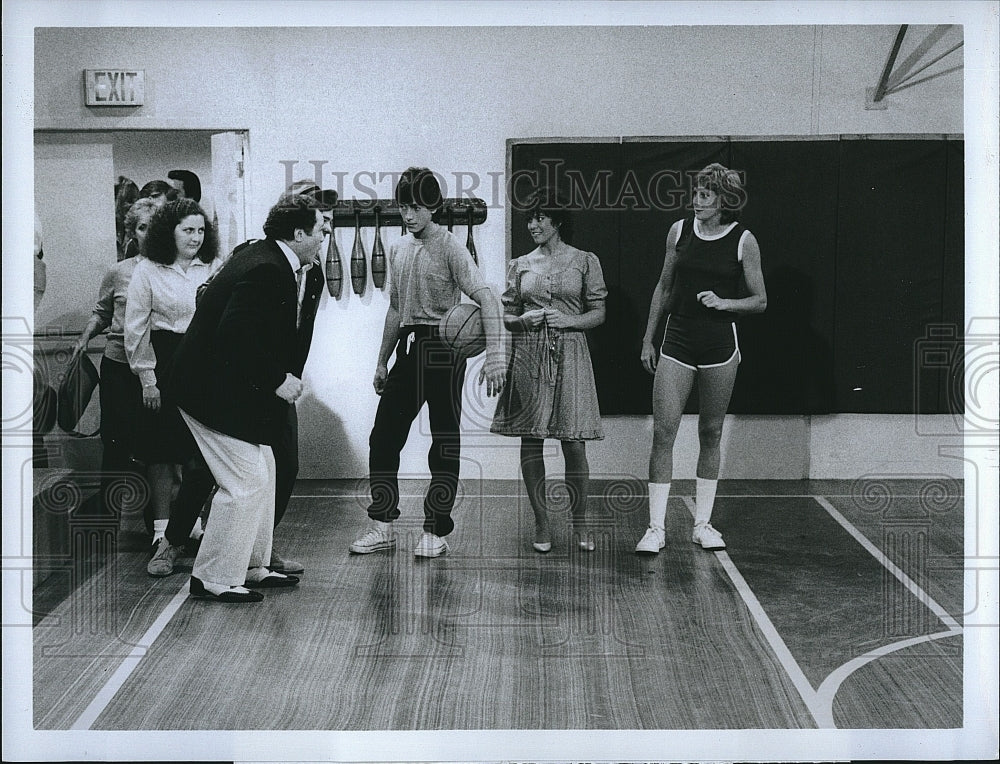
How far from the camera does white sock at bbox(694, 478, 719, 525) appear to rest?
3709 millimetres

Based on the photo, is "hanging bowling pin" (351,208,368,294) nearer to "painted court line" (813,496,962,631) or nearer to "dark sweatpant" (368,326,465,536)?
"dark sweatpant" (368,326,465,536)

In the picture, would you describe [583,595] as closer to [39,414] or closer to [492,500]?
[492,500]

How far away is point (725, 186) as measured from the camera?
362 cm

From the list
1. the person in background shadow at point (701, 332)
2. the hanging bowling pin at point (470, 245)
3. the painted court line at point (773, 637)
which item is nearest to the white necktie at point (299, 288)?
the hanging bowling pin at point (470, 245)

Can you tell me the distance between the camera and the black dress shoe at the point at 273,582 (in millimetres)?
3645

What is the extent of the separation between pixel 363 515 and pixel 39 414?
3.11 feet

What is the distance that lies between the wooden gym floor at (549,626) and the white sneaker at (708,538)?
1.0 inches

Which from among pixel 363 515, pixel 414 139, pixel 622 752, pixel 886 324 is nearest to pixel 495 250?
pixel 414 139

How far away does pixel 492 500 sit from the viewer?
3.61m

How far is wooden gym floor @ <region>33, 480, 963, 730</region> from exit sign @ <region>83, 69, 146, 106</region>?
1.18m

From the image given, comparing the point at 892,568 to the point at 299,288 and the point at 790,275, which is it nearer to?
the point at 790,275

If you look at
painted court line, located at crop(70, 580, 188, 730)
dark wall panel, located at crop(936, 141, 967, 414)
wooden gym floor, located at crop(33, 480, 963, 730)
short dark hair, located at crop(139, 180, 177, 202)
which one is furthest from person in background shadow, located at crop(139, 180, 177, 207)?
dark wall panel, located at crop(936, 141, 967, 414)

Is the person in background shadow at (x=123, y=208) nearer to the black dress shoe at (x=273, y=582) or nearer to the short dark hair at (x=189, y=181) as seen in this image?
the short dark hair at (x=189, y=181)

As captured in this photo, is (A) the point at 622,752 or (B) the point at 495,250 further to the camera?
(B) the point at 495,250
